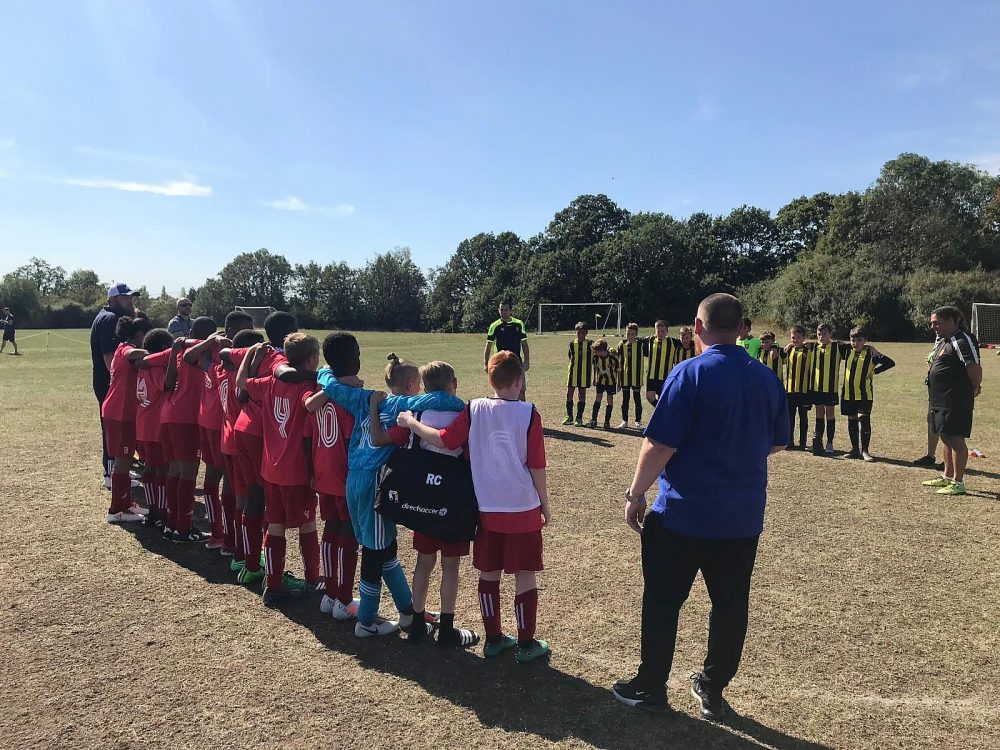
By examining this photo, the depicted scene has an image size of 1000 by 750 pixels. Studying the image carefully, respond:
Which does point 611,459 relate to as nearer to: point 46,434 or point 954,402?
point 954,402

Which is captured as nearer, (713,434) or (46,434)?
(713,434)

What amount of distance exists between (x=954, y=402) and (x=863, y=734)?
239 inches

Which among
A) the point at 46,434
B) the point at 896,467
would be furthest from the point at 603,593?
the point at 46,434

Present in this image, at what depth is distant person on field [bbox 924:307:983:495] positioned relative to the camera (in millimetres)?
7828

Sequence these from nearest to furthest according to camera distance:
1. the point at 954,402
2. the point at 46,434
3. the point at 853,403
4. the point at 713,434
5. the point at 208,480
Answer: the point at 713,434
the point at 208,480
the point at 954,402
the point at 853,403
the point at 46,434

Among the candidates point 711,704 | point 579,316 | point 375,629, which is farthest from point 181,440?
point 579,316

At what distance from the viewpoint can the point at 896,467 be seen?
9461mm

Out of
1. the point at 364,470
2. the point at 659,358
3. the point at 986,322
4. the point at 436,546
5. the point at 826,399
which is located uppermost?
the point at 986,322

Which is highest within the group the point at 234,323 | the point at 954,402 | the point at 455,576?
the point at 234,323

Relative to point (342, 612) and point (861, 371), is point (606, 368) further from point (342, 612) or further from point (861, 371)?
point (342, 612)

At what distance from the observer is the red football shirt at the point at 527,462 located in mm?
3768

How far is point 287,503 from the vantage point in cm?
459

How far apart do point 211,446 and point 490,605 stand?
3.09 metres

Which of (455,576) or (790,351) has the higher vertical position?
(790,351)
